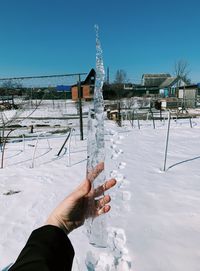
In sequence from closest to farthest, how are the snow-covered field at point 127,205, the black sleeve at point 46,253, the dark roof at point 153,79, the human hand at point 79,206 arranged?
the black sleeve at point 46,253 → the human hand at point 79,206 → the snow-covered field at point 127,205 → the dark roof at point 153,79

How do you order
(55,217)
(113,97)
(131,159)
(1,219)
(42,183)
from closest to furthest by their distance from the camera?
(55,217), (1,219), (42,183), (131,159), (113,97)

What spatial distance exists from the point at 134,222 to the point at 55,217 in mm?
2277

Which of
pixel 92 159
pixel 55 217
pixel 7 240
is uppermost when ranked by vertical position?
pixel 92 159

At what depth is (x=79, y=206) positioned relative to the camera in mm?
1386

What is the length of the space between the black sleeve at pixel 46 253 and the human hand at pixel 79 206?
3.7 inches

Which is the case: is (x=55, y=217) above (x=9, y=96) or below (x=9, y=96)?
below

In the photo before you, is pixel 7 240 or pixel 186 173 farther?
pixel 186 173

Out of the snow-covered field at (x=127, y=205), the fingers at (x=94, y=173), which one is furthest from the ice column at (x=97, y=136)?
the snow-covered field at (x=127, y=205)

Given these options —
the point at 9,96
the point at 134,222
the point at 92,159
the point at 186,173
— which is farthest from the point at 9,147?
the point at 92,159

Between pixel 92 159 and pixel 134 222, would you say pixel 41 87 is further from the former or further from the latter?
pixel 92 159

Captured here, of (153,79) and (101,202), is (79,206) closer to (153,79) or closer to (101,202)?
(101,202)

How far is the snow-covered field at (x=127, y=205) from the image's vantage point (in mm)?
2732

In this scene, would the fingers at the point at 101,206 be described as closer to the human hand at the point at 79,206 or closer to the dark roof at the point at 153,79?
the human hand at the point at 79,206

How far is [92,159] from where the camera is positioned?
58.1 inches
